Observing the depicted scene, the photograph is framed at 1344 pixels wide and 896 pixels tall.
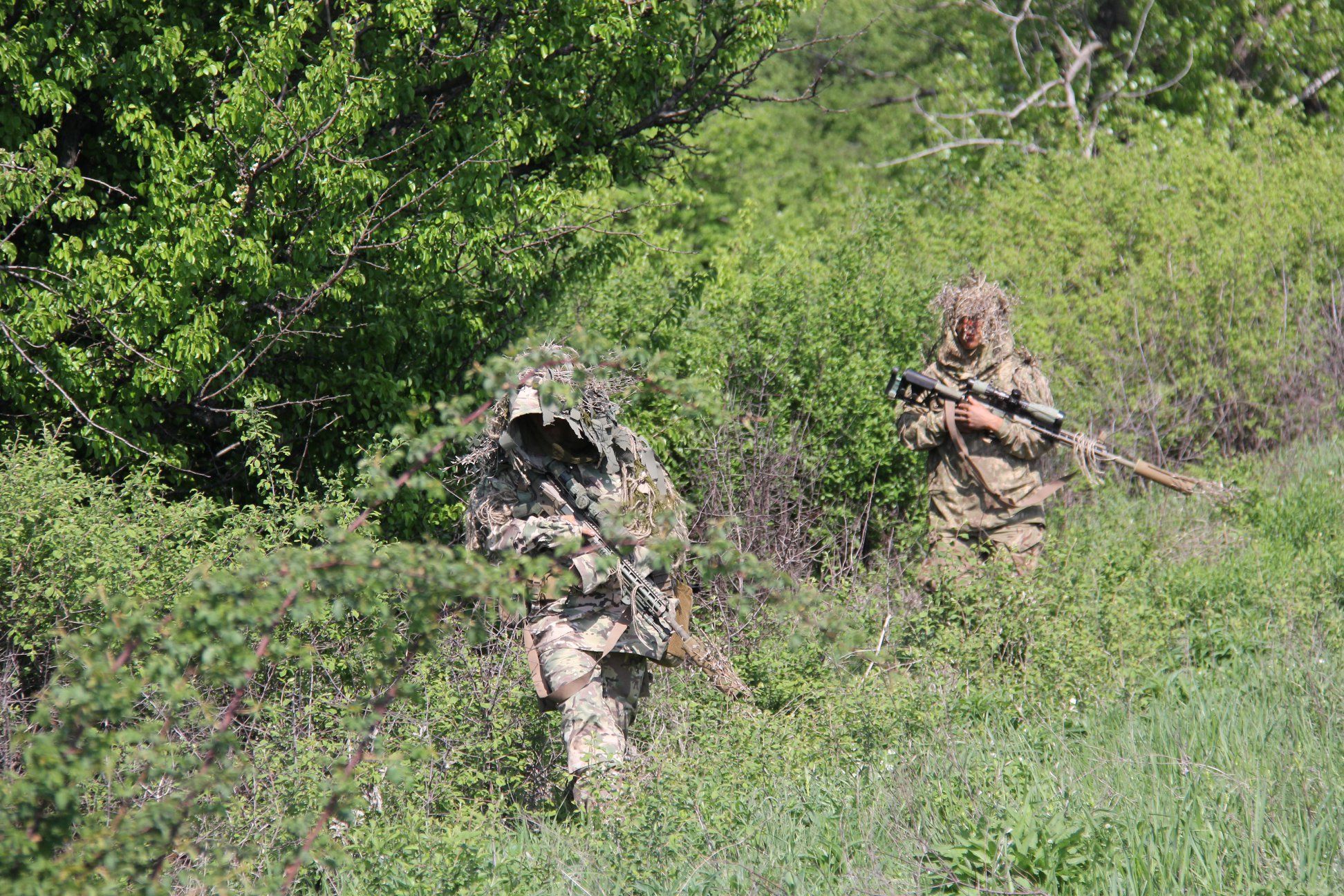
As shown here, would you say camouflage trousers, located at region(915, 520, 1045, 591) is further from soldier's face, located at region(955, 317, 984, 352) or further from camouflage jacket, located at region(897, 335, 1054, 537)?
soldier's face, located at region(955, 317, 984, 352)

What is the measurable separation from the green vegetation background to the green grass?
2cm

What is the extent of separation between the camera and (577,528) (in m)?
4.98

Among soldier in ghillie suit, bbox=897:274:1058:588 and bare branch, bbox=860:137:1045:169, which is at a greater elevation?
soldier in ghillie suit, bbox=897:274:1058:588

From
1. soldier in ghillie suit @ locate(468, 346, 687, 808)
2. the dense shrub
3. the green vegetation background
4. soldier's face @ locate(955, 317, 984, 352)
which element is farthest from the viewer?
the dense shrub

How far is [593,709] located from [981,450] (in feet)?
10.2

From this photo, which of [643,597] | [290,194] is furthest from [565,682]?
[290,194]

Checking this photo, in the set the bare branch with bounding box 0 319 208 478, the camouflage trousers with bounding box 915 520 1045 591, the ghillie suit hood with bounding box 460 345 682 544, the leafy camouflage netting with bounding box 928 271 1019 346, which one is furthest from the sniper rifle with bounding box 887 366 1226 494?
the bare branch with bounding box 0 319 208 478

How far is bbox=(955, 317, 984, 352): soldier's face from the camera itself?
6.99 meters

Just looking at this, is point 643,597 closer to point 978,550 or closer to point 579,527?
point 579,527

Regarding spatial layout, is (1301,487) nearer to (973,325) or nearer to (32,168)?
(973,325)

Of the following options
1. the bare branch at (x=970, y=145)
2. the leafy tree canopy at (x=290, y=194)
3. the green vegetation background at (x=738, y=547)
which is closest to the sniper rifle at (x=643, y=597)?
the green vegetation background at (x=738, y=547)

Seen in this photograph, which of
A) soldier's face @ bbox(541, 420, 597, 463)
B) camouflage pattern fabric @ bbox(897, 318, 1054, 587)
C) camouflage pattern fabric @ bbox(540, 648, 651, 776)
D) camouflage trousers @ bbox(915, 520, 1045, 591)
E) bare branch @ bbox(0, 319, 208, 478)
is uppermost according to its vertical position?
bare branch @ bbox(0, 319, 208, 478)

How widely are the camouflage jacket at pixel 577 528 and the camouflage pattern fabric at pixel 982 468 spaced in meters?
2.34

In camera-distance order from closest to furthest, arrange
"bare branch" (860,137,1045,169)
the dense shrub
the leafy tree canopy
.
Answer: the leafy tree canopy < the dense shrub < "bare branch" (860,137,1045,169)
